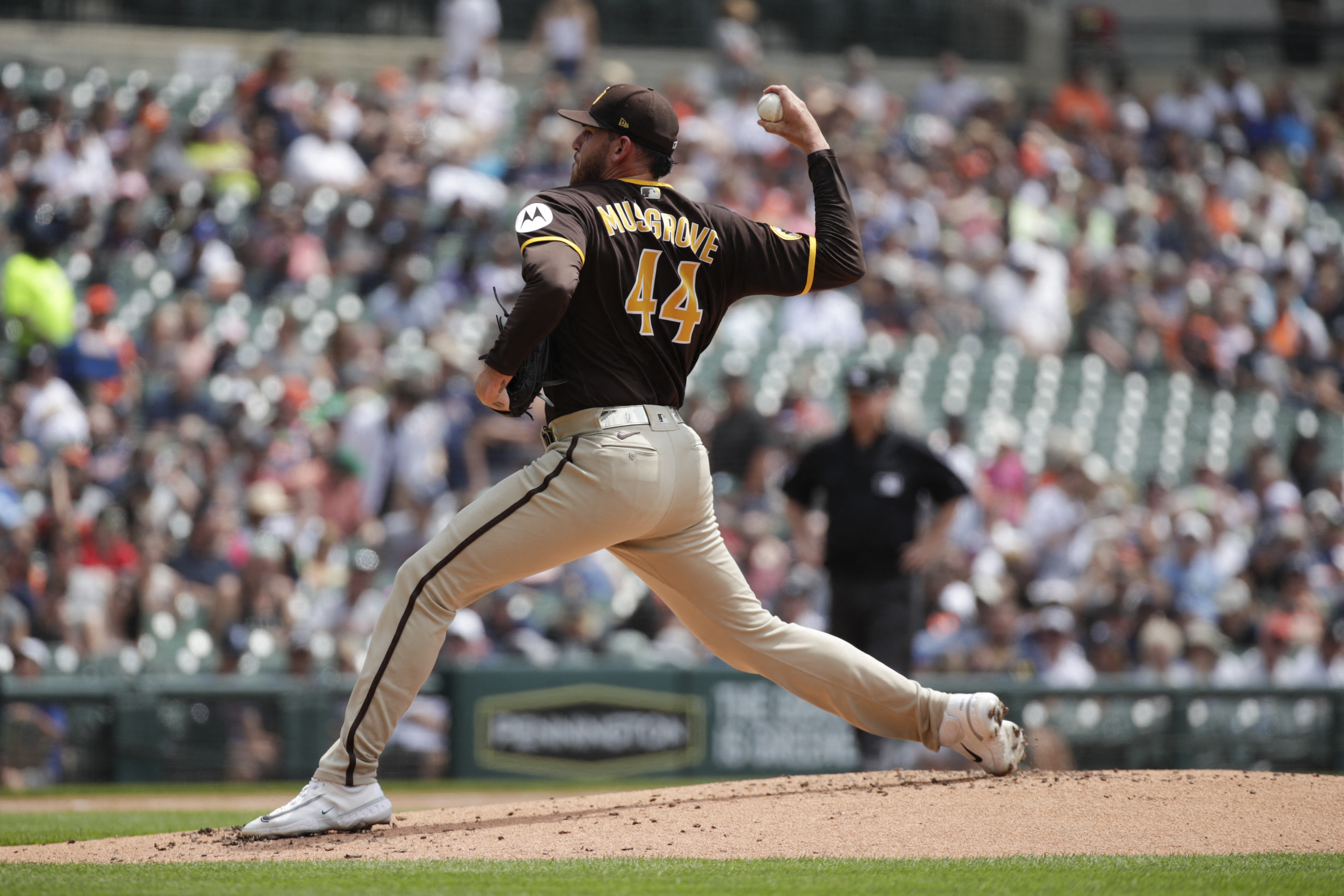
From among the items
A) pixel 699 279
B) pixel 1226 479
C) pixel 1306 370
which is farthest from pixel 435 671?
pixel 1306 370

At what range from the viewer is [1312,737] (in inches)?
377

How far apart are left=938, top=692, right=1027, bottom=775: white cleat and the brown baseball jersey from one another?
1.24m

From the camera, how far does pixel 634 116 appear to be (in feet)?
13.8

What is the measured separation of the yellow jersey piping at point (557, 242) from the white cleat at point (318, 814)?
5.09ft

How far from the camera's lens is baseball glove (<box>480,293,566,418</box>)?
4035mm

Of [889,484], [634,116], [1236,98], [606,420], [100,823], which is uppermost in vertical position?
[1236,98]

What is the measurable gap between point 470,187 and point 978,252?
4.90 meters

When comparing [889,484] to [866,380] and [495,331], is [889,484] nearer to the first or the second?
[866,380]

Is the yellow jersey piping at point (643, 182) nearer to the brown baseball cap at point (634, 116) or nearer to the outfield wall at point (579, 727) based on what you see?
the brown baseball cap at point (634, 116)

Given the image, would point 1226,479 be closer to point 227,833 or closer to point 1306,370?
point 1306,370

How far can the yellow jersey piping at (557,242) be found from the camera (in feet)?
12.8

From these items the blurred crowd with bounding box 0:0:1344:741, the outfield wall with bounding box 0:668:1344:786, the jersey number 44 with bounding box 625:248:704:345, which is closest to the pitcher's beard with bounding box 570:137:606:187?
the jersey number 44 with bounding box 625:248:704:345

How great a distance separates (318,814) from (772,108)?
7.77 ft

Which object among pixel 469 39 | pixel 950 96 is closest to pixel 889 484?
pixel 469 39
